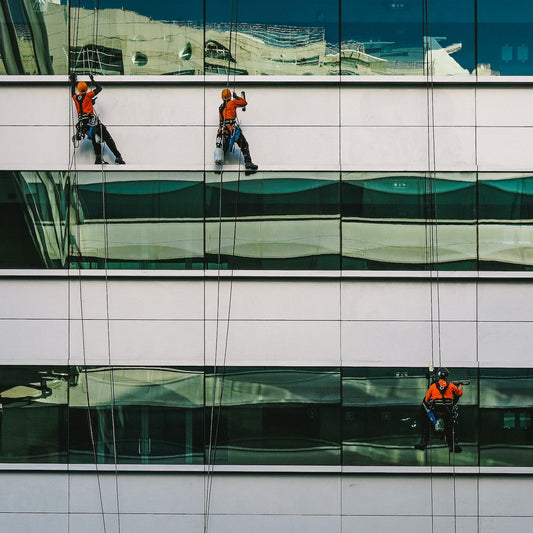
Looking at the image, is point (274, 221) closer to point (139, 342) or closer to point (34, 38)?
point (139, 342)

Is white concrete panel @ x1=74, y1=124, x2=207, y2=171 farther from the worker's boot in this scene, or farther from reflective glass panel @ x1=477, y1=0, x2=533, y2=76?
reflective glass panel @ x1=477, y1=0, x2=533, y2=76

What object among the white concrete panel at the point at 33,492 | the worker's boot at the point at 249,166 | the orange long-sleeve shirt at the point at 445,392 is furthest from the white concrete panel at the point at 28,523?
Result: the worker's boot at the point at 249,166

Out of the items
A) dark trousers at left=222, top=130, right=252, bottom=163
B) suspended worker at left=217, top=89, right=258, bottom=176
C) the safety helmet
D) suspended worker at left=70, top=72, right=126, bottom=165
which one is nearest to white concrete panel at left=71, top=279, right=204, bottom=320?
suspended worker at left=70, top=72, right=126, bottom=165

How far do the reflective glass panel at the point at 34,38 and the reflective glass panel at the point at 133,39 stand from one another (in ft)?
0.72

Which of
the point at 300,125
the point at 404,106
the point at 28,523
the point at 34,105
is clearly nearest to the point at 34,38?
the point at 34,105

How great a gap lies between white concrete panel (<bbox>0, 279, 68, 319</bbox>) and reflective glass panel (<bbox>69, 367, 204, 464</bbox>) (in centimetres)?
122

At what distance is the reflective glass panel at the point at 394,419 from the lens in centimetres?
1089

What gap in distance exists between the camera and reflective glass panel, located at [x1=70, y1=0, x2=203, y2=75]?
11070 mm

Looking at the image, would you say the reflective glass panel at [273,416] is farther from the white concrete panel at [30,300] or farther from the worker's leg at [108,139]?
the worker's leg at [108,139]

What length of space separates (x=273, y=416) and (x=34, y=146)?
20.7 ft

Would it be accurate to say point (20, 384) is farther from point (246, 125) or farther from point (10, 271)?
point (246, 125)

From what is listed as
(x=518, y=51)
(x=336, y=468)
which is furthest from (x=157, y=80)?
(x=336, y=468)

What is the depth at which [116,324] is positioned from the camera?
36.2ft

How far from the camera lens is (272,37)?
36.3 ft
